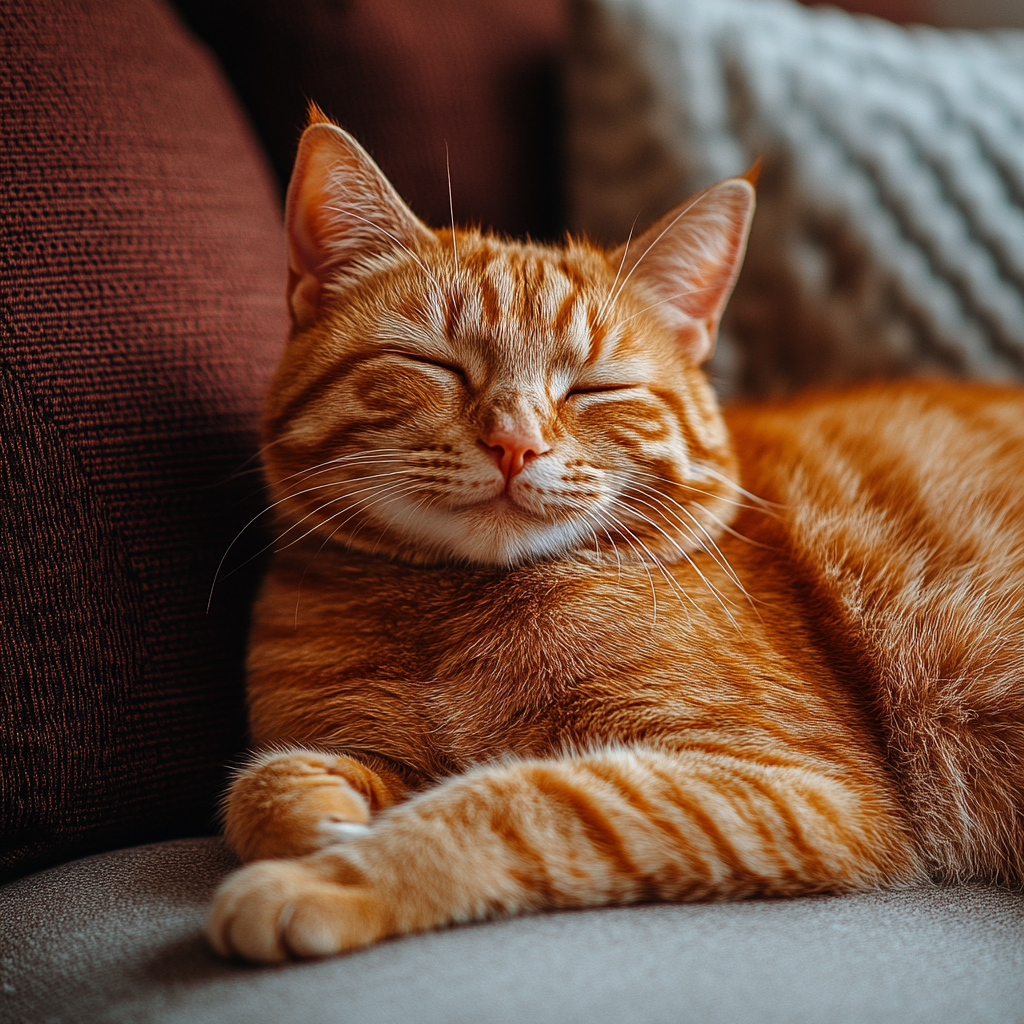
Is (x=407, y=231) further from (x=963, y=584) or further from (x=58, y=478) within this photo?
(x=963, y=584)

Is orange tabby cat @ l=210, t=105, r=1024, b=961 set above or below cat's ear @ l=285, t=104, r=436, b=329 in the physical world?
below

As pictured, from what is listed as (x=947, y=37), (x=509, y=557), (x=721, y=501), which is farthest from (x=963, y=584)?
(x=947, y=37)

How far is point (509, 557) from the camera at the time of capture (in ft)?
4.20

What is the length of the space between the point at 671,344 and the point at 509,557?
1.76 feet

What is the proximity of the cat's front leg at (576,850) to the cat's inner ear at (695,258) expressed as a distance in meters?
0.81

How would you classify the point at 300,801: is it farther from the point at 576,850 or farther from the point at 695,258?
the point at 695,258

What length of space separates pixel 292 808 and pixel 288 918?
0.65 feet

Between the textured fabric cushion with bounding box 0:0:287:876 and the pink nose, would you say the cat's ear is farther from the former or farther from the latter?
the pink nose

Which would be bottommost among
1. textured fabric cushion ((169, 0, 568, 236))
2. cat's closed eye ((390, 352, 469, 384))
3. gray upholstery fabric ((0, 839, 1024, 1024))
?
gray upholstery fabric ((0, 839, 1024, 1024))

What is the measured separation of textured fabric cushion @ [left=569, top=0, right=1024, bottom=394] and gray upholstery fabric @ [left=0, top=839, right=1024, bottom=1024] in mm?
1370

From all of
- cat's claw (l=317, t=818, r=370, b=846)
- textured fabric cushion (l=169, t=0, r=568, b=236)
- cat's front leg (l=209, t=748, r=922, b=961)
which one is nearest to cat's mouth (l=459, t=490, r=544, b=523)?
cat's front leg (l=209, t=748, r=922, b=961)

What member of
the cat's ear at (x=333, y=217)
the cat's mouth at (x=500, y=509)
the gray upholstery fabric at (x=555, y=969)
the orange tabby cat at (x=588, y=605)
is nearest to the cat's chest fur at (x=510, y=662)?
the orange tabby cat at (x=588, y=605)

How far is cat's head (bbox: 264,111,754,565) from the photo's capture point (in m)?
1.21

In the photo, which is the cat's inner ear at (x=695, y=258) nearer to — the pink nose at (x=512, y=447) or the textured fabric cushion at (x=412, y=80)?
the pink nose at (x=512, y=447)
